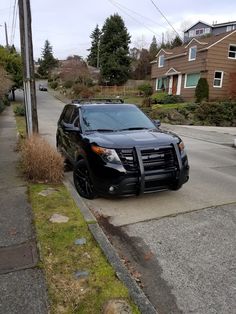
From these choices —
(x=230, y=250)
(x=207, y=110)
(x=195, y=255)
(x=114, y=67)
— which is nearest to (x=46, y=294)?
(x=195, y=255)

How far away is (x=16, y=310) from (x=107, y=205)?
2.81 m

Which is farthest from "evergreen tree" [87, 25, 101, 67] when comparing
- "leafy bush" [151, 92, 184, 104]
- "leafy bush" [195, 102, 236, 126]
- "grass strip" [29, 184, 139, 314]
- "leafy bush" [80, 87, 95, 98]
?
"grass strip" [29, 184, 139, 314]

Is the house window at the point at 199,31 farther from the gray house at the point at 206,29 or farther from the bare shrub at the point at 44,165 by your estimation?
the bare shrub at the point at 44,165

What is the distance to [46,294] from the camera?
2.99 meters

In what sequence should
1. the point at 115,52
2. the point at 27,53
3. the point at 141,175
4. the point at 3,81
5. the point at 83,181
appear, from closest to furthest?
the point at 141,175, the point at 83,181, the point at 27,53, the point at 3,81, the point at 115,52

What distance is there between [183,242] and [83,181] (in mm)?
2364

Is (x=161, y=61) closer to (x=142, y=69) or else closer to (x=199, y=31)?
(x=142, y=69)

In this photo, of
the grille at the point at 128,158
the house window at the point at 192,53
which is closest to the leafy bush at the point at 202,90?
the house window at the point at 192,53

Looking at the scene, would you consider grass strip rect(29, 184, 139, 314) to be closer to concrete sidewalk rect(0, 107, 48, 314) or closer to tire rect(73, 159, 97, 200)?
concrete sidewalk rect(0, 107, 48, 314)

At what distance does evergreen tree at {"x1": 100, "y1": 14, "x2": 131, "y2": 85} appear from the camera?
4466 centimetres

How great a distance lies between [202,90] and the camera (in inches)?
1080

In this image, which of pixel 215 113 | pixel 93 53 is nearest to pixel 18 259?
pixel 215 113

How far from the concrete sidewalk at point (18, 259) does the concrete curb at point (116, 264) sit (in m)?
0.80

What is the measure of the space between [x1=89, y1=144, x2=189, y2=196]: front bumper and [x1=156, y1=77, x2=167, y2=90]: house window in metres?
31.6
